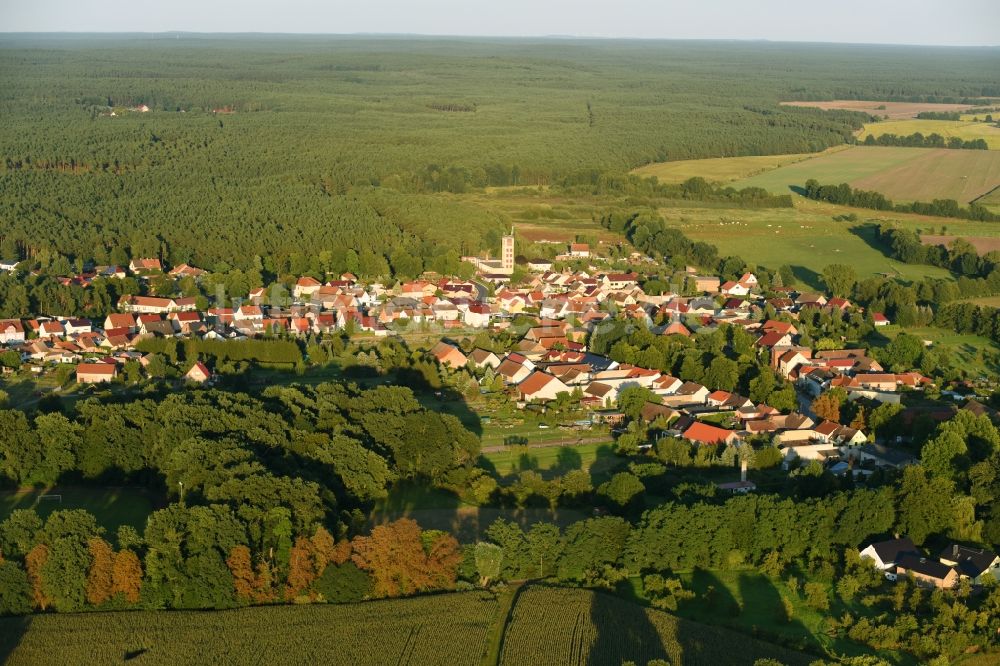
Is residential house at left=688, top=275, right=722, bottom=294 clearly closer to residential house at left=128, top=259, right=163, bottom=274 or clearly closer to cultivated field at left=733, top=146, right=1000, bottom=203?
residential house at left=128, top=259, right=163, bottom=274

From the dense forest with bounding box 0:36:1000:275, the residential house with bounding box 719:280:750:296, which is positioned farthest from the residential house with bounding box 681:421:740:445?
the dense forest with bounding box 0:36:1000:275

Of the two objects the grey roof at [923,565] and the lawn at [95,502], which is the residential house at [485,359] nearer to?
the lawn at [95,502]

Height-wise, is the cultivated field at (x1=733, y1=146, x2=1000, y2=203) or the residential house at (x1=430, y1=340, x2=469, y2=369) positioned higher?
the cultivated field at (x1=733, y1=146, x2=1000, y2=203)

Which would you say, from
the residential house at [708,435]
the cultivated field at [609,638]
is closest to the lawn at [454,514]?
the cultivated field at [609,638]

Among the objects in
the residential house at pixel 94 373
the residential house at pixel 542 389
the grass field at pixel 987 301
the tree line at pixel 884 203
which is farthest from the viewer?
the tree line at pixel 884 203

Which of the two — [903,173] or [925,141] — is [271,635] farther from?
[925,141]

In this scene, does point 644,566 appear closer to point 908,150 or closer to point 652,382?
point 652,382
